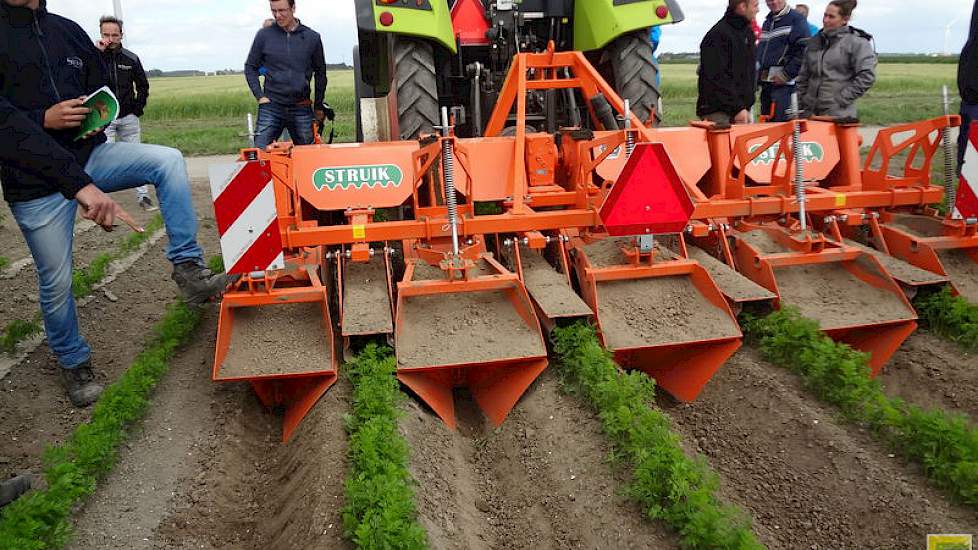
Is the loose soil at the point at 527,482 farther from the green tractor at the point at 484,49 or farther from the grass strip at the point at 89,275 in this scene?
the grass strip at the point at 89,275

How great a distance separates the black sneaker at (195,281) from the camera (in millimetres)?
4246

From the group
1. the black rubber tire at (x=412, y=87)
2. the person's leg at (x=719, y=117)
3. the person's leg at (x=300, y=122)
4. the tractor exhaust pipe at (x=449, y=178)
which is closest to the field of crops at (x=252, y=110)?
the person's leg at (x=300, y=122)

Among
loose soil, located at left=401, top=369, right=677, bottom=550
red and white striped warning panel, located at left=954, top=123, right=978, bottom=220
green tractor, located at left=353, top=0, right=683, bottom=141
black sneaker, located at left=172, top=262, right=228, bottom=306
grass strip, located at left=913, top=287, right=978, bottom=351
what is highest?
green tractor, located at left=353, top=0, right=683, bottom=141

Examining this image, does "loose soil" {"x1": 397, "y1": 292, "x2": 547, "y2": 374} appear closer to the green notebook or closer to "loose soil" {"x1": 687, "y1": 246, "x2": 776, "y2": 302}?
"loose soil" {"x1": 687, "y1": 246, "x2": 776, "y2": 302}

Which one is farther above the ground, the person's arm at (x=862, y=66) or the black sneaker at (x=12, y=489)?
the person's arm at (x=862, y=66)

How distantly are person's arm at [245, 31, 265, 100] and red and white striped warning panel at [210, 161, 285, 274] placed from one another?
3.42 m

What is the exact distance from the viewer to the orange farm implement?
3.57 meters

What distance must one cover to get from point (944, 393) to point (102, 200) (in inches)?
155

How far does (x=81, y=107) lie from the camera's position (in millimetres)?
3518

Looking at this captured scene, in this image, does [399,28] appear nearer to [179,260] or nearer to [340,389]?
[179,260]

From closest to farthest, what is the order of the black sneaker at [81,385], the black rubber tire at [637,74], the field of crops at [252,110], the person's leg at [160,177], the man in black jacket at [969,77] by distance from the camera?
the black sneaker at [81,385] < the person's leg at [160,177] < the black rubber tire at [637,74] < the man in black jacket at [969,77] < the field of crops at [252,110]

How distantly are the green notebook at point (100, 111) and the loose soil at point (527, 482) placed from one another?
203cm

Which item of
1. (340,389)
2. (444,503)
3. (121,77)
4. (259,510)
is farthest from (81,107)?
(121,77)

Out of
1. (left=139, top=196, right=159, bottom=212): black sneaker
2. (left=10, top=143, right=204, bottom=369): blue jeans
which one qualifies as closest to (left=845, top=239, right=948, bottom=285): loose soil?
(left=10, top=143, right=204, bottom=369): blue jeans
